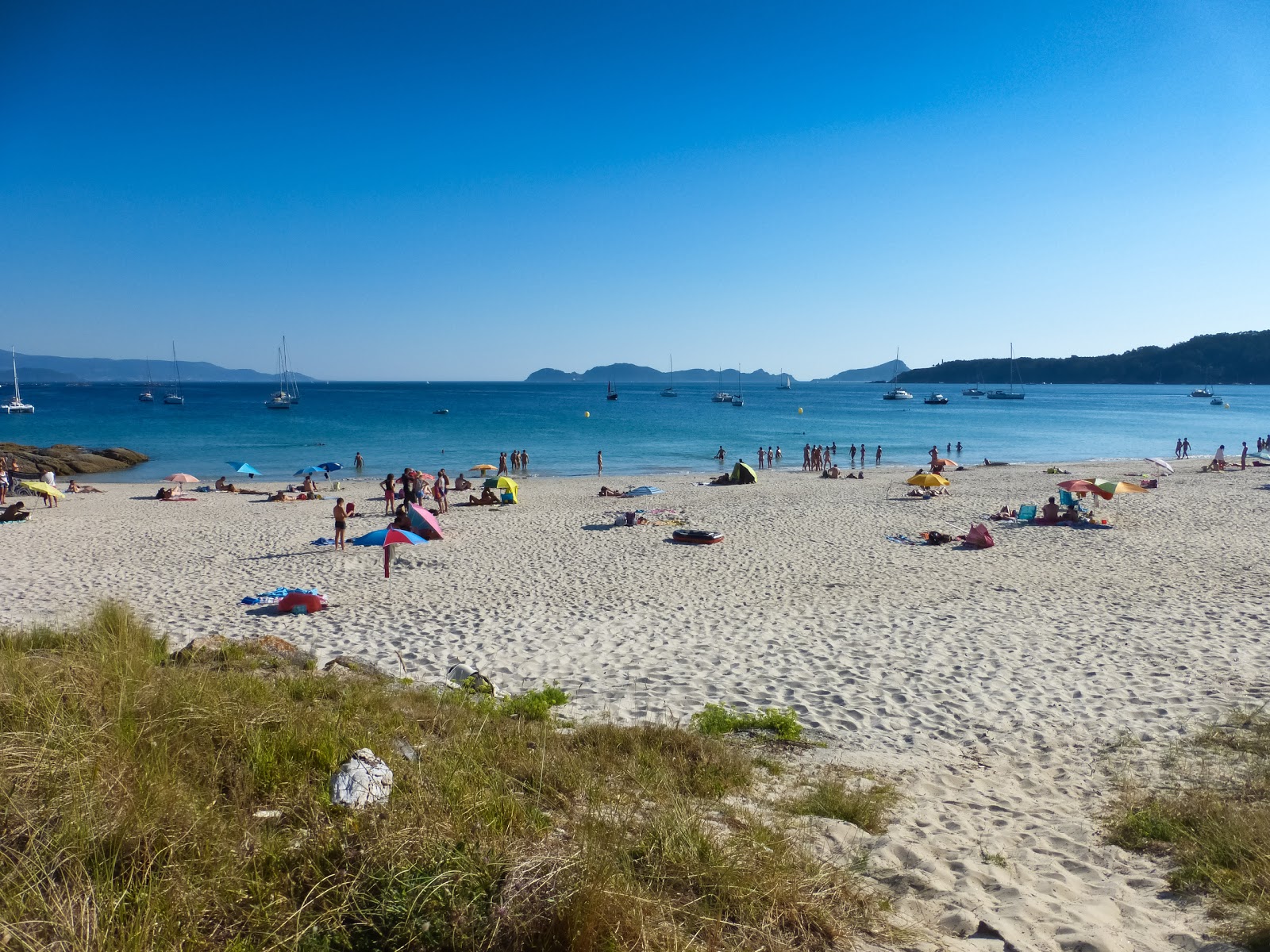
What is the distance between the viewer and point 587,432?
211 feet

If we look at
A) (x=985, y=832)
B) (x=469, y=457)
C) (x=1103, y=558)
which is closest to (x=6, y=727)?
(x=985, y=832)

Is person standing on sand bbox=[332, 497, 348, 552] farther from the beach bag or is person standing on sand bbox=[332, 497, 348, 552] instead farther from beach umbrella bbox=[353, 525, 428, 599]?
the beach bag

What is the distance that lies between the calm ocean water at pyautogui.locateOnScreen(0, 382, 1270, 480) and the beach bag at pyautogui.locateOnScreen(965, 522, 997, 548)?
23.1 metres

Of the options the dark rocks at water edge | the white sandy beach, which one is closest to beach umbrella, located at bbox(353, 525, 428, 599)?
the white sandy beach

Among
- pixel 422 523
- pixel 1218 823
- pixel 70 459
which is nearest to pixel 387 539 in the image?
pixel 422 523

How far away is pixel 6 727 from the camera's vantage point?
389 cm

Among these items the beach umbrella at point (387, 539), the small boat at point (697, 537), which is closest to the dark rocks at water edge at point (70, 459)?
the beach umbrella at point (387, 539)

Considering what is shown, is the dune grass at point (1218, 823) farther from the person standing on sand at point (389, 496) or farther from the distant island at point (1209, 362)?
the distant island at point (1209, 362)

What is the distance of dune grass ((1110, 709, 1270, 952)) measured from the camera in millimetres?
3732

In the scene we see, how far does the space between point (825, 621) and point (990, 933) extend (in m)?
7.60

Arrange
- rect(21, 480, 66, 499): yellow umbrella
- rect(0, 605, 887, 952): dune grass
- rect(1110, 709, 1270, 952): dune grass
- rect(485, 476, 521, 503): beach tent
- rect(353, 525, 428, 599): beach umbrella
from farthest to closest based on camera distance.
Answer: rect(485, 476, 521, 503): beach tent → rect(21, 480, 66, 499): yellow umbrella → rect(353, 525, 428, 599): beach umbrella → rect(1110, 709, 1270, 952): dune grass → rect(0, 605, 887, 952): dune grass

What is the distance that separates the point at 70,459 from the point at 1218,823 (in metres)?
45.4

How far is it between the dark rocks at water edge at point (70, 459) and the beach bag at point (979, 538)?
1430 inches

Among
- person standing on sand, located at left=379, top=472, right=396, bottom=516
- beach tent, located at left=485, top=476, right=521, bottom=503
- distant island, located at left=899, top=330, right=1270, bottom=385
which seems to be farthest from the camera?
distant island, located at left=899, top=330, right=1270, bottom=385
